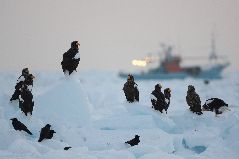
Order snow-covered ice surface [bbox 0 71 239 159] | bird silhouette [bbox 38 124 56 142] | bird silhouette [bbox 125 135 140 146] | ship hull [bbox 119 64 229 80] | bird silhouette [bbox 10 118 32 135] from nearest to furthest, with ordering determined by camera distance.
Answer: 1. snow-covered ice surface [bbox 0 71 239 159]
2. bird silhouette [bbox 38 124 56 142]
3. bird silhouette [bbox 125 135 140 146]
4. bird silhouette [bbox 10 118 32 135]
5. ship hull [bbox 119 64 229 80]

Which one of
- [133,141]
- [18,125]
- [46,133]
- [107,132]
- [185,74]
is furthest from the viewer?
[185,74]

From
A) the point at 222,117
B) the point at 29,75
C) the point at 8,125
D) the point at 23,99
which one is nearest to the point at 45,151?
the point at 8,125

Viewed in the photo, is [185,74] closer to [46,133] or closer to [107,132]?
[107,132]

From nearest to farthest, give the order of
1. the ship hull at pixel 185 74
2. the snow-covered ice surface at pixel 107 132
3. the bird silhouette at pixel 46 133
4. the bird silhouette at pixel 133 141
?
the snow-covered ice surface at pixel 107 132 < the bird silhouette at pixel 46 133 < the bird silhouette at pixel 133 141 < the ship hull at pixel 185 74

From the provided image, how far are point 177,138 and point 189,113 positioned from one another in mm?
3271

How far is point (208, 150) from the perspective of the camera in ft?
45.1

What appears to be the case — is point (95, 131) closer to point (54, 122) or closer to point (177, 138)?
point (54, 122)

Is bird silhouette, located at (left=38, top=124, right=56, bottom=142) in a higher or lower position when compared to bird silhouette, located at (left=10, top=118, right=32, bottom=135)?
lower

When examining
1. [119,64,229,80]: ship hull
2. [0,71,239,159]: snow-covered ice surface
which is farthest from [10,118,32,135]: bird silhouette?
[119,64,229,80]: ship hull

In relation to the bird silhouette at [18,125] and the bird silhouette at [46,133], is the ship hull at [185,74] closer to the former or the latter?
the bird silhouette at [18,125]

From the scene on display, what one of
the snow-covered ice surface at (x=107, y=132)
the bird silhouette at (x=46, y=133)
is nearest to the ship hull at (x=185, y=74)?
the snow-covered ice surface at (x=107, y=132)

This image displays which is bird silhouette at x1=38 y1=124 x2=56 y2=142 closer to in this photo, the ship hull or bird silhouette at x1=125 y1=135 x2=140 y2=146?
bird silhouette at x1=125 y1=135 x2=140 y2=146

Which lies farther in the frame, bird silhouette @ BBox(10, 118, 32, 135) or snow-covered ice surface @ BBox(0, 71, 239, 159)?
bird silhouette @ BBox(10, 118, 32, 135)

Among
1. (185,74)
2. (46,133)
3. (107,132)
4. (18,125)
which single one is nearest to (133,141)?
(107,132)
